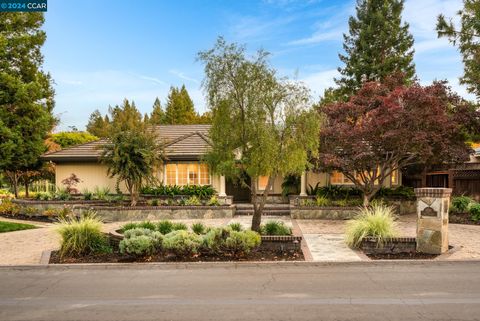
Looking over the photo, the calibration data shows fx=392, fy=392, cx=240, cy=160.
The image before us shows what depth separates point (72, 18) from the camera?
14.6 meters

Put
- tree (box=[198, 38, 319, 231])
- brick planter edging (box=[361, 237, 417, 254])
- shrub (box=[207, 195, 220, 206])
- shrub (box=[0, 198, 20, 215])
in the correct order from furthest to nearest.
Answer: shrub (box=[0, 198, 20, 215])
shrub (box=[207, 195, 220, 206])
tree (box=[198, 38, 319, 231])
brick planter edging (box=[361, 237, 417, 254])

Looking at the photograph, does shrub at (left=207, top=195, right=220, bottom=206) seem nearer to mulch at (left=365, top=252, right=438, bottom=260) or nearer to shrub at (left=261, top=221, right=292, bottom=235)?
shrub at (left=261, top=221, right=292, bottom=235)

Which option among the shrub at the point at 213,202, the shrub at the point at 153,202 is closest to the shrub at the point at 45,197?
the shrub at the point at 153,202

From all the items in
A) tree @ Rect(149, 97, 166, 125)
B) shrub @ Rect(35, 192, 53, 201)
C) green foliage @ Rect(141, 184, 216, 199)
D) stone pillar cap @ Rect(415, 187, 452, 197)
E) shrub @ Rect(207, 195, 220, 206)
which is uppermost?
tree @ Rect(149, 97, 166, 125)

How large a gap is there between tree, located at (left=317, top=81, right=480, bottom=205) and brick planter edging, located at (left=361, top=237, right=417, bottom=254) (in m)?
4.99

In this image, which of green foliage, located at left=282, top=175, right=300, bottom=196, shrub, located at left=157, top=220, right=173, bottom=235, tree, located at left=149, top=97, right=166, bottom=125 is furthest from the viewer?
tree, located at left=149, top=97, right=166, bottom=125

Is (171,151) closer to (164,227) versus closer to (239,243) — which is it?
(164,227)

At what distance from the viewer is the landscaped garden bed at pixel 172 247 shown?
917 centimetres

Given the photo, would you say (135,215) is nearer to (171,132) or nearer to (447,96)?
(171,132)

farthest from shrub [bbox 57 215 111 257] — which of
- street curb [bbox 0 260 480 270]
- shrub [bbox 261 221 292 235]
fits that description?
shrub [bbox 261 221 292 235]

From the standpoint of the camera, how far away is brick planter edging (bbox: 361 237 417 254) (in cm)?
976

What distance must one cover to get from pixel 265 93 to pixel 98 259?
5878 millimetres

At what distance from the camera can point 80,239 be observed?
964cm

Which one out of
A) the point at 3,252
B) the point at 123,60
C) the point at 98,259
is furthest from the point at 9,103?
the point at 98,259
